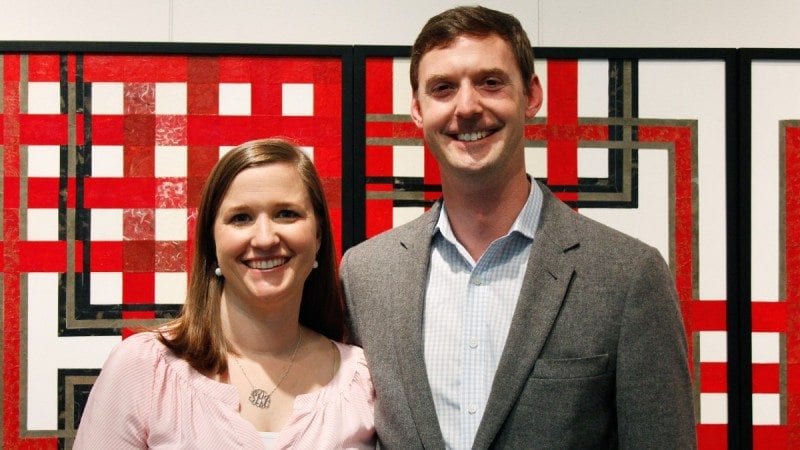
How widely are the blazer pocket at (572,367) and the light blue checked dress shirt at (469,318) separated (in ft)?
0.27

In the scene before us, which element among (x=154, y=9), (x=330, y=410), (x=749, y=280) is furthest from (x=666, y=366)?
(x=154, y=9)

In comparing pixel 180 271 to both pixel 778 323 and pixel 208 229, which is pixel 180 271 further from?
pixel 778 323

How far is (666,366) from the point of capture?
4.19 feet

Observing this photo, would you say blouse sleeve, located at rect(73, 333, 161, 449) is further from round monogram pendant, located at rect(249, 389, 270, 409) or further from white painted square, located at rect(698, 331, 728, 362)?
white painted square, located at rect(698, 331, 728, 362)

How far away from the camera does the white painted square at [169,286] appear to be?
1.80 metres

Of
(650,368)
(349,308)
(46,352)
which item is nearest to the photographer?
(650,368)

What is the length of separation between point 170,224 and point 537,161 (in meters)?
0.86

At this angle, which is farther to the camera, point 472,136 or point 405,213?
point 405,213

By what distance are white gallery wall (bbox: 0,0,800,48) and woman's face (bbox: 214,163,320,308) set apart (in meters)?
0.59

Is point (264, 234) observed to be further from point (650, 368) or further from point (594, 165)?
point (594, 165)

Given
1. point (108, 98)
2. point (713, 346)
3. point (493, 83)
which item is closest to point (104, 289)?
point (108, 98)

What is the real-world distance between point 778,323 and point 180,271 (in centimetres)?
141

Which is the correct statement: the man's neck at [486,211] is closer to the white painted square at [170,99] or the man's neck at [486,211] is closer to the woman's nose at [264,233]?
the woman's nose at [264,233]

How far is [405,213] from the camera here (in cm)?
183
